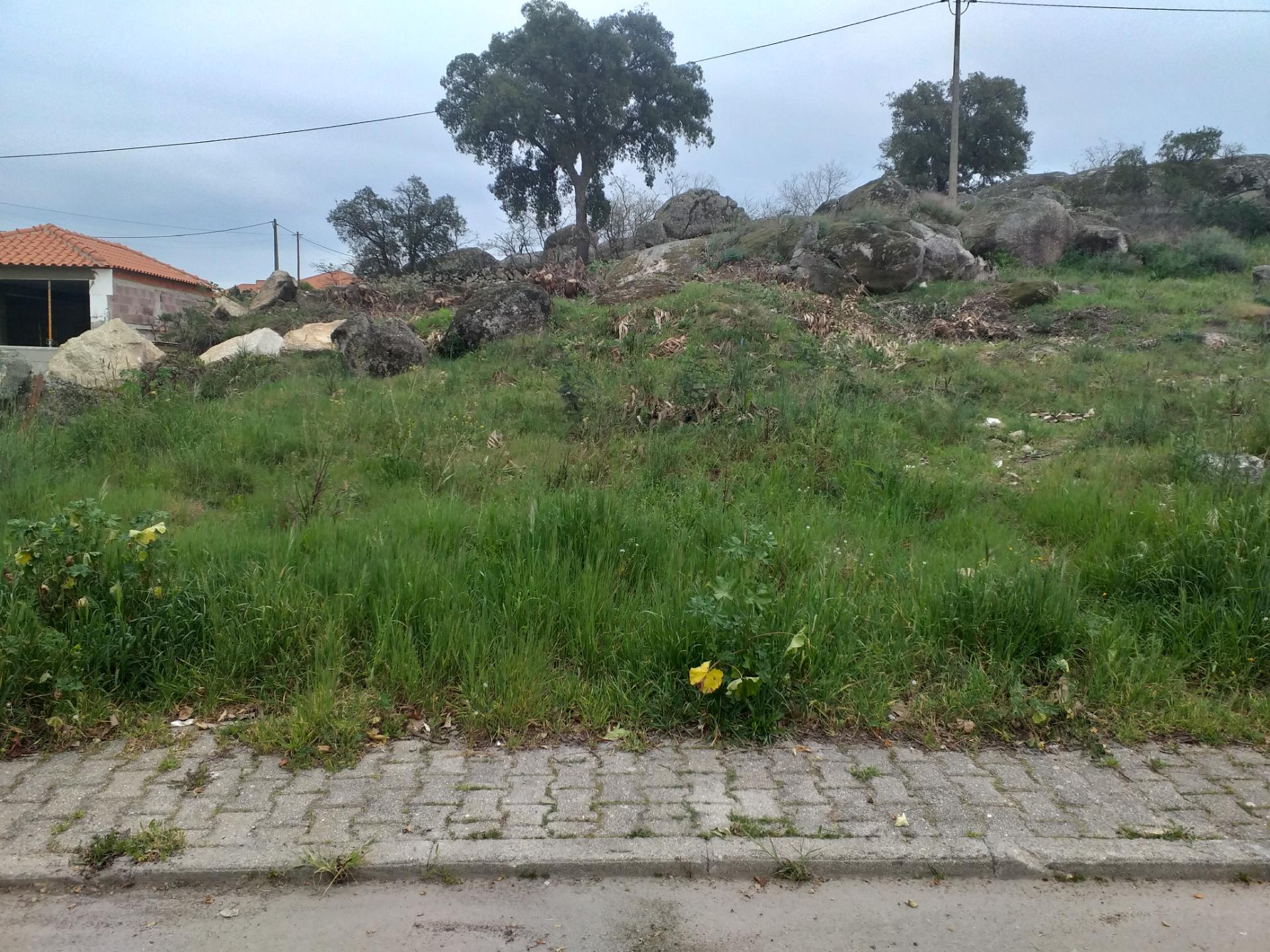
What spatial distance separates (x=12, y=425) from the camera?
27.0 ft

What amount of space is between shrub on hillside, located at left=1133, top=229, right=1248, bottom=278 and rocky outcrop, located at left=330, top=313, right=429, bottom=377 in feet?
49.7

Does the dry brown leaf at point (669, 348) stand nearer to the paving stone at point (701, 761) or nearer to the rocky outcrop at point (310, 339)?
the rocky outcrop at point (310, 339)

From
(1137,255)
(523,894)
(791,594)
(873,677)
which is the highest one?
(1137,255)

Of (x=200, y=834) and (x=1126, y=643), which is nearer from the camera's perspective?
(x=200, y=834)

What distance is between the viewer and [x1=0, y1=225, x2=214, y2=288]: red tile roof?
25.7m

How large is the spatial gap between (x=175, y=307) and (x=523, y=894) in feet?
103

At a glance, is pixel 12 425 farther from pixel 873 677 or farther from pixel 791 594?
pixel 873 677

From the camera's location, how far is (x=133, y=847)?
2.97 meters

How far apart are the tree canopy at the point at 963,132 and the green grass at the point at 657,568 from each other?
26.6 m

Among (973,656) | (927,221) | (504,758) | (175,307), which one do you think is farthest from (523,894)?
(175,307)

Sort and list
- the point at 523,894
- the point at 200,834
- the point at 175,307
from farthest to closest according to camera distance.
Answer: the point at 175,307 < the point at 200,834 < the point at 523,894

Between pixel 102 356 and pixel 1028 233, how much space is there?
18.3m

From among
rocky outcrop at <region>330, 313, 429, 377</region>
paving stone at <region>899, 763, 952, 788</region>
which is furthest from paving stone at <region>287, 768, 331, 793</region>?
rocky outcrop at <region>330, 313, 429, 377</region>

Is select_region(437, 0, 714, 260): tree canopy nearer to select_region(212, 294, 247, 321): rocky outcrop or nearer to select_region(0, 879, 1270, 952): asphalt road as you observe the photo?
select_region(212, 294, 247, 321): rocky outcrop
